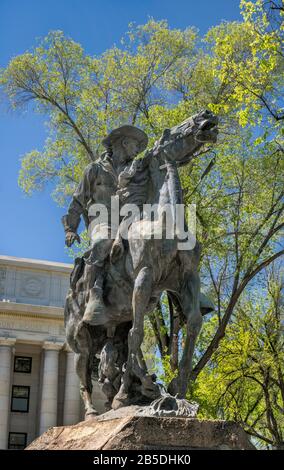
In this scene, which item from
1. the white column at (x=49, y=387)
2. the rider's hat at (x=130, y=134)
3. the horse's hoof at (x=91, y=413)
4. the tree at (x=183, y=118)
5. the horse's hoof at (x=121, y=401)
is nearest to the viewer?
the horse's hoof at (x=121, y=401)

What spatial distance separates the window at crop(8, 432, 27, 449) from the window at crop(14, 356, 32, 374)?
5283 millimetres

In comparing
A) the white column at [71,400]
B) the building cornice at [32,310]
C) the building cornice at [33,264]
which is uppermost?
the building cornice at [33,264]

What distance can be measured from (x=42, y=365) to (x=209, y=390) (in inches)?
1427

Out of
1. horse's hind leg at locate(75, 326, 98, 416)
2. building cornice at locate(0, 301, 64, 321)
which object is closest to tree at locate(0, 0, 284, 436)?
horse's hind leg at locate(75, 326, 98, 416)

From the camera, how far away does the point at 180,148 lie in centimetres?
762

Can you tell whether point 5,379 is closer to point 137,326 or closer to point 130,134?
point 130,134

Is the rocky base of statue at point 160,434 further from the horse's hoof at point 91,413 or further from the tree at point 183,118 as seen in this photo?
the tree at point 183,118

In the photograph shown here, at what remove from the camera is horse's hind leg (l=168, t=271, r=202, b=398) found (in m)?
7.08

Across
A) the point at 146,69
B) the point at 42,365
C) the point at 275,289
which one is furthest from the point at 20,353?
the point at 146,69

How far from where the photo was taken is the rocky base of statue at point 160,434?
571 cm

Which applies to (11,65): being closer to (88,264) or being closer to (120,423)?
(88,264)

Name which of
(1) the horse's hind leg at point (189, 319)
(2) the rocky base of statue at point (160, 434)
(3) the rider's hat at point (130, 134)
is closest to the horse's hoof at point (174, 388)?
(1) the horse's hind leg at point (189, 319)

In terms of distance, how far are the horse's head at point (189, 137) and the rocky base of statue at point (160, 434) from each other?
2.81 metres
